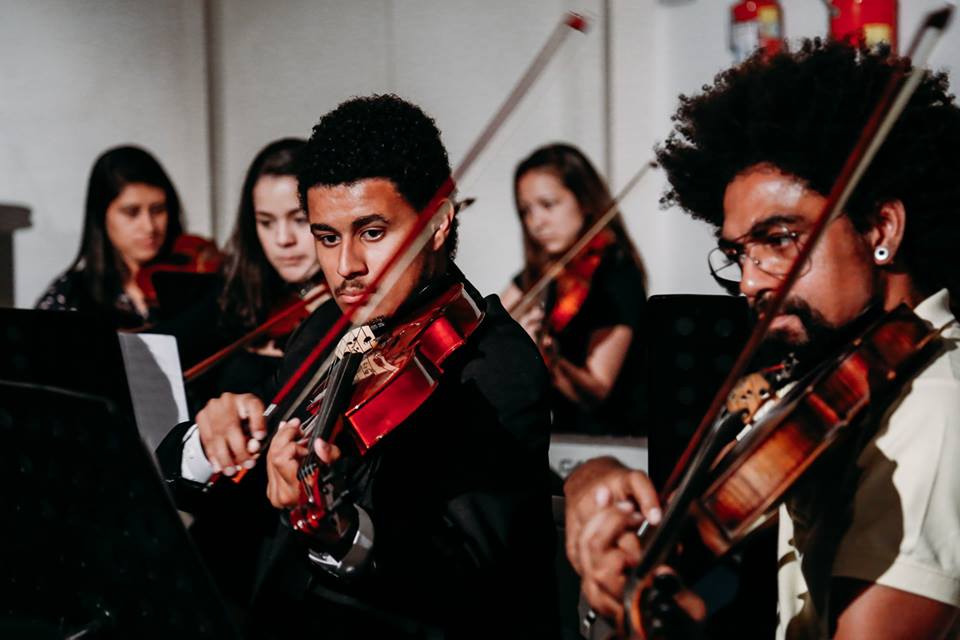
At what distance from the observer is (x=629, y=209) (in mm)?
3750

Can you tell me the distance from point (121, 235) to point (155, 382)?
1.40 m

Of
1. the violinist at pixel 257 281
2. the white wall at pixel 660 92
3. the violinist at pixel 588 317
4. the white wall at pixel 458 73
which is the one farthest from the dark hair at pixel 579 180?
the violinist at pixel 257 281

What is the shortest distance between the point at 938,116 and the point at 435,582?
0.81 metres

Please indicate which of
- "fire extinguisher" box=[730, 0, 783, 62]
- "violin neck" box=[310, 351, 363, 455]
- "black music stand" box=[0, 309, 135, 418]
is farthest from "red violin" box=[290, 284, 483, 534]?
"fire extinguisher" box=[730, 0, 783, 62]

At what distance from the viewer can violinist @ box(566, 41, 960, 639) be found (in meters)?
1.05

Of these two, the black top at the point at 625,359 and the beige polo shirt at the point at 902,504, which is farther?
the black top at the point at 625,359

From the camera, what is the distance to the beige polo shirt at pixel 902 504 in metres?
1.06

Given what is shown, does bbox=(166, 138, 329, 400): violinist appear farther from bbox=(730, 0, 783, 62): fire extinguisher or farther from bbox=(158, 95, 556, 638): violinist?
bbox=(730, 0, 783, 62): fire extinguisher

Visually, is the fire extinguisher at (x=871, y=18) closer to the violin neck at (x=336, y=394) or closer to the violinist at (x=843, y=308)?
the violinist at (x=843, y=308)

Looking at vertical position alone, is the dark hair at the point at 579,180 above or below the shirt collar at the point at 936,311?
above

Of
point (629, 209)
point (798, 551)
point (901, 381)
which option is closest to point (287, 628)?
point (798, 551)

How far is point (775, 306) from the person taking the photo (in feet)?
3.29

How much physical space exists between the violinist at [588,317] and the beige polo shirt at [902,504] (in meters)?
1.53

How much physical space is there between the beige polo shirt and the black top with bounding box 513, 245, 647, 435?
5.02 feet
